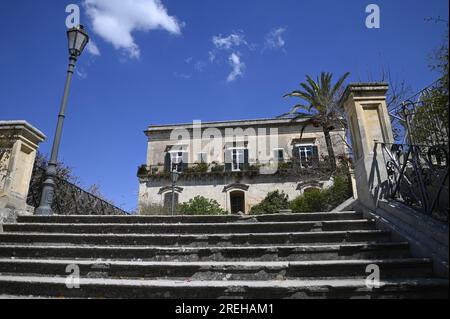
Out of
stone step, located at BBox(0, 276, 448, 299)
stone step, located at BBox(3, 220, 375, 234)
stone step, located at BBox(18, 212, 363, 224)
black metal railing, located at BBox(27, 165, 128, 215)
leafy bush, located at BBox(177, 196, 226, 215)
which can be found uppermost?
leafy bush, located at BBox(177, 196, 226, 215)

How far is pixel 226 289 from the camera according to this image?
269cm

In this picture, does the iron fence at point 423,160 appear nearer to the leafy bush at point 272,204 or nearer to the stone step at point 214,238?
the stone step at point 214,238

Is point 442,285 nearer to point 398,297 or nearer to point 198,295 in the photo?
point 398,297

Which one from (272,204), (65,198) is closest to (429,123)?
(65,198)

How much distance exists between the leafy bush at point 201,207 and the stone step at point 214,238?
57.8 ft

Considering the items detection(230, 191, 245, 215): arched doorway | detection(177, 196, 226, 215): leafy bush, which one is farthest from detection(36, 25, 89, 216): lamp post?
detection(230, 191, 245, 215): arched doorway

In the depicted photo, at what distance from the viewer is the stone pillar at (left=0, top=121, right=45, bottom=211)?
481cm

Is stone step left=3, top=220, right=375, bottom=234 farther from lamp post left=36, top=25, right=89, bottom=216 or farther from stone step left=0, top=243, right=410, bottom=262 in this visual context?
lamp post left=36, top=25, right=89, bottom=216

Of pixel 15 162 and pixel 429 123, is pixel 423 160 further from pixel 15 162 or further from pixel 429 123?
pixel 15 162

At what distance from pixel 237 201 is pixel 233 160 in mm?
3834

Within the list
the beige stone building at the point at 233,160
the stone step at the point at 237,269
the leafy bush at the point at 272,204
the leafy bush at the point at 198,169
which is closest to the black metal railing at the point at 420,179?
the stone step at the point at 237,269

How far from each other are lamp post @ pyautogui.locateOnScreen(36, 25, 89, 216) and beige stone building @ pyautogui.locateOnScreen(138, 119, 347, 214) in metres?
18.4

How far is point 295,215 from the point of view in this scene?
4.36m

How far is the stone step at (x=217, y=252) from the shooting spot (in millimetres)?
3246
